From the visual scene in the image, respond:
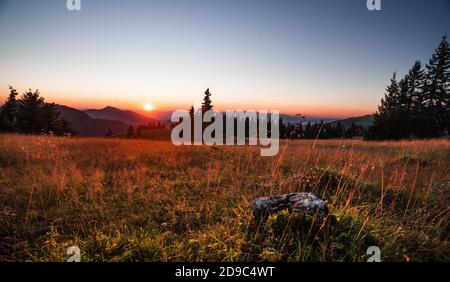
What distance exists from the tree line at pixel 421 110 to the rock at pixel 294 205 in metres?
34.3

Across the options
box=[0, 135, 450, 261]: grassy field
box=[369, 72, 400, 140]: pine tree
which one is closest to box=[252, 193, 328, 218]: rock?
box=[0, 135, 450, 261]: grassy field

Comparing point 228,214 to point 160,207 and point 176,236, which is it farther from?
point 160,207

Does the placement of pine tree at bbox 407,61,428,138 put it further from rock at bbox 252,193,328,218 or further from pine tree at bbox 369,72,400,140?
rock at bbox 252,193,328,218

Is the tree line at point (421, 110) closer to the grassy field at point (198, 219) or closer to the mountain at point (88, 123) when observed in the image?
the grassy field at point (198, 219)

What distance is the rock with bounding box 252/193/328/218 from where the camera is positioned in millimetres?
2629

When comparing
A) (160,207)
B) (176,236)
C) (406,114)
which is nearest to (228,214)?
(176,236)

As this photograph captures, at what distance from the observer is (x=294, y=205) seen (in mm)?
2711

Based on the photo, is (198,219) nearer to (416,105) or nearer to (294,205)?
(294,205)

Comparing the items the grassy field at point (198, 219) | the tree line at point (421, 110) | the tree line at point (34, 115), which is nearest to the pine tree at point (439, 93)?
the tree line at point (421, 110)

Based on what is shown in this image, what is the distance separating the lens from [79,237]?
285 centimetres

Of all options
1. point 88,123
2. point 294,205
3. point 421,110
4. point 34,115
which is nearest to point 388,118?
point 421,110

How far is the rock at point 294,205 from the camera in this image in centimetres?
263

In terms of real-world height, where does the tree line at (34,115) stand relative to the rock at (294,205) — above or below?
above

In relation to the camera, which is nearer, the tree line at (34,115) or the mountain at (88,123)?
the tree line at (34,115)
